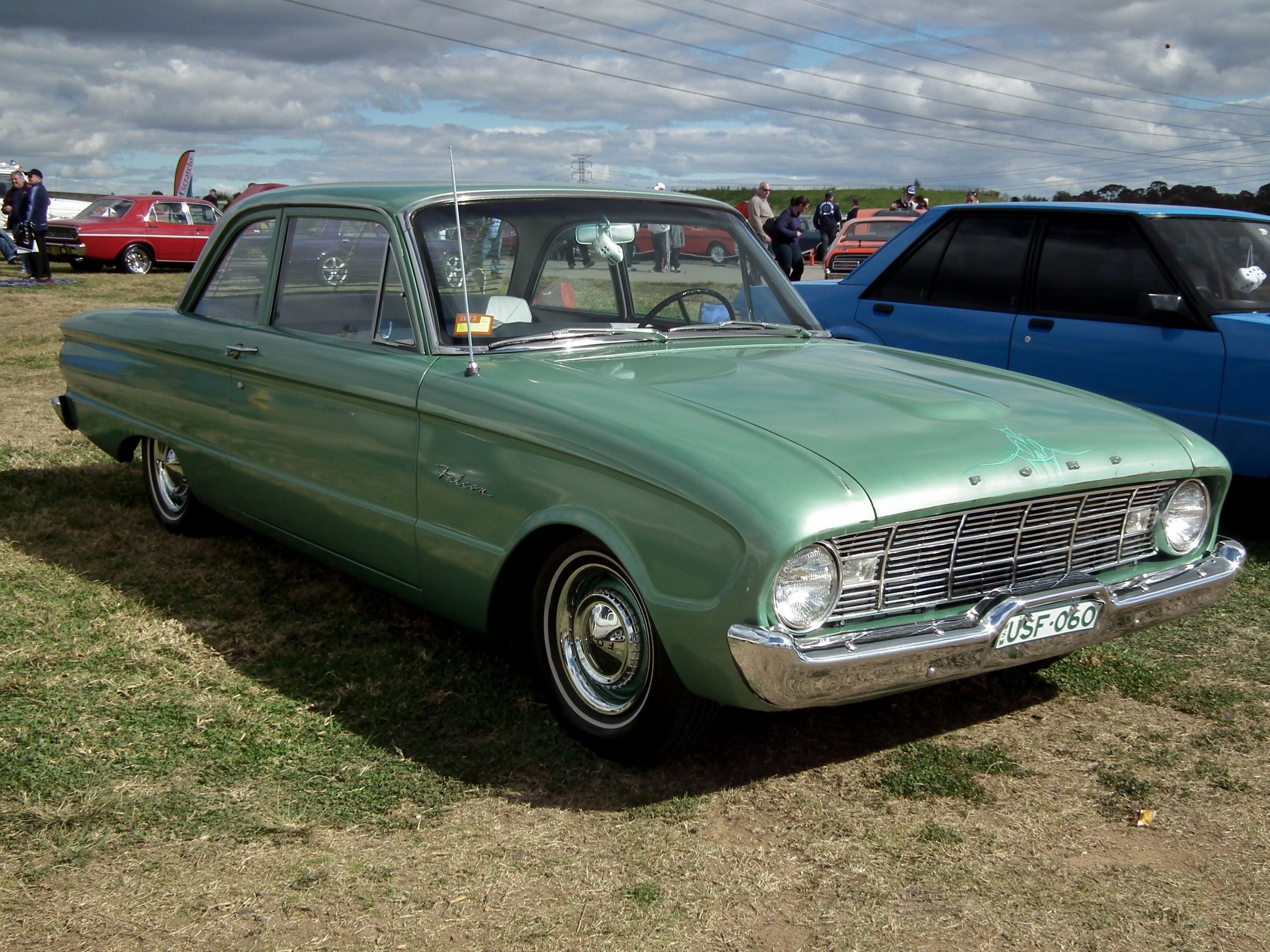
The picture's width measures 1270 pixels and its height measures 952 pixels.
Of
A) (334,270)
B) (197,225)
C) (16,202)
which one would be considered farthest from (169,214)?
(334,270)

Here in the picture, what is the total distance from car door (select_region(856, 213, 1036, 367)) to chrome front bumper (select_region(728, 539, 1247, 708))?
Answer: 310cm

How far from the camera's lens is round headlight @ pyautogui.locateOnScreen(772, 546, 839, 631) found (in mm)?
2785

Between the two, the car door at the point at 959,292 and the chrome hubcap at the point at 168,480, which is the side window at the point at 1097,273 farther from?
the chrome hubcap at the point at 168,480

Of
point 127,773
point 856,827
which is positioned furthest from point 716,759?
point 127,773

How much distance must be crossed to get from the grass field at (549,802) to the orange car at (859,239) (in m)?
13.7

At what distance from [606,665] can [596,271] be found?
5.19 feet

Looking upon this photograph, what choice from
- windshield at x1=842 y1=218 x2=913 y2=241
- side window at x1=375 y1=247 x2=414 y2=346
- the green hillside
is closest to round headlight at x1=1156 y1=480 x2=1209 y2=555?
side window at x1=375 y1=247 x2=414 y2=346

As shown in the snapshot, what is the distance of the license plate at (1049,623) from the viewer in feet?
9.79

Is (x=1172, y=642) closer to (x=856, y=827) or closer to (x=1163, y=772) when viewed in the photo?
(x=1163, y=772)

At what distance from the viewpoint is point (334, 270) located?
4293mm

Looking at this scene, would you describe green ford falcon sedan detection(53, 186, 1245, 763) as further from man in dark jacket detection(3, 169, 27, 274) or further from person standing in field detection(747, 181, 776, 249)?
man in dark jacket detection(3, 169, 27, 274)

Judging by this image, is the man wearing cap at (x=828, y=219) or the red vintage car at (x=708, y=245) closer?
→ the red vintage car at (x=708, y=245)

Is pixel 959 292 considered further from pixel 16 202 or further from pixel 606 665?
pixel 16 202

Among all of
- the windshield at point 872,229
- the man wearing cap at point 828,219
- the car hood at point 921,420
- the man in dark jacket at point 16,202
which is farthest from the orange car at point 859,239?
the car hood at point 921,420
